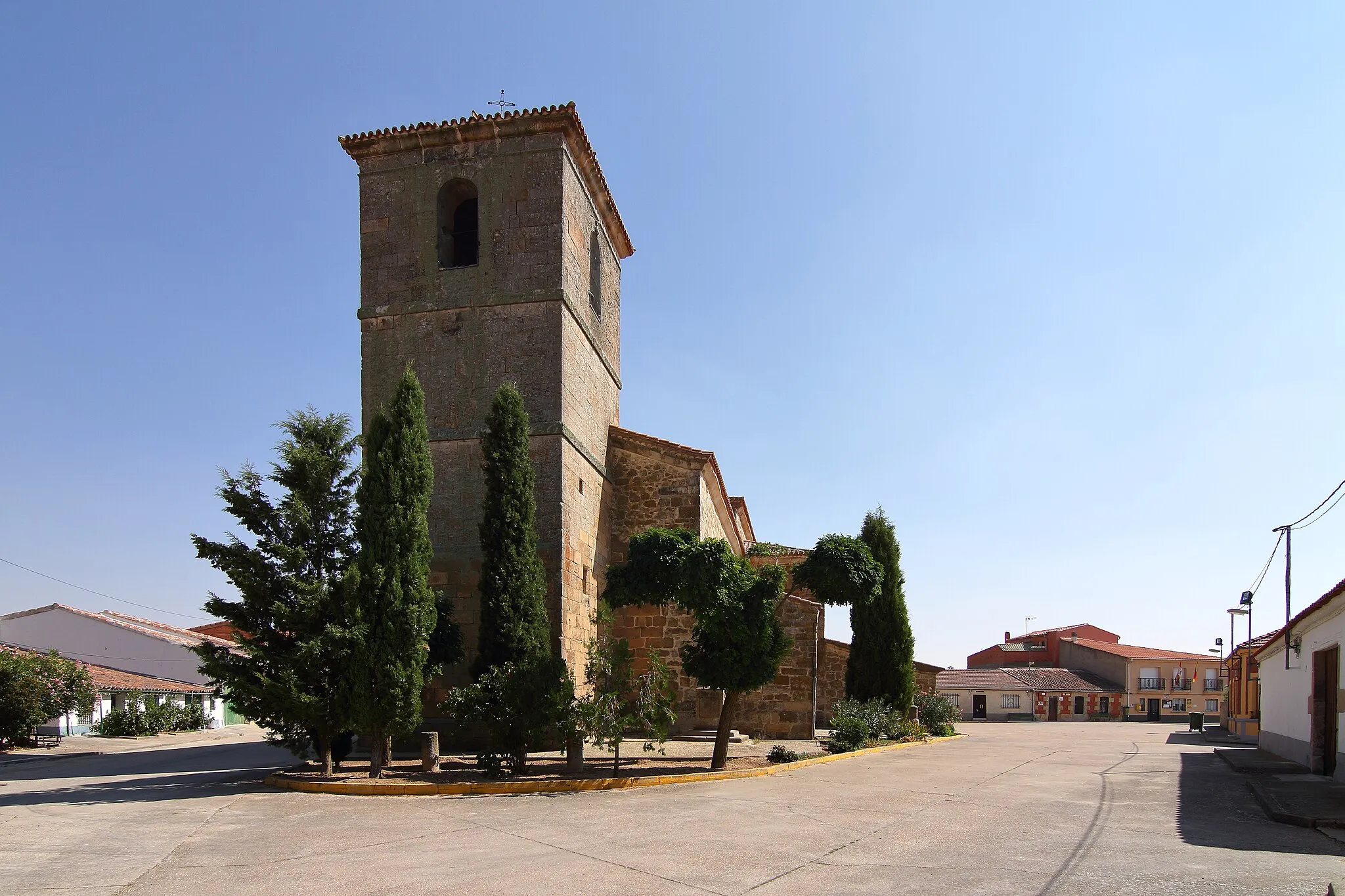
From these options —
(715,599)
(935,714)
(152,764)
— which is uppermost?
(715,599)

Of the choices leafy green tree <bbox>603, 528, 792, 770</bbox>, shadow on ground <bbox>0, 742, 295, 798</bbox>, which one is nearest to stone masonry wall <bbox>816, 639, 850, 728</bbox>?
leafy green tree <bbox>603, 528, 792, 770</bbox>

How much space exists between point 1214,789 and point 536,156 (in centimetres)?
1423

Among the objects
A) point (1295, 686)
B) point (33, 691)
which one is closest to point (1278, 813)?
point (1295, 686)

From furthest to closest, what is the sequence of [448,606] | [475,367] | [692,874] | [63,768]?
[63,768]
[475,367]
[448,606]
[692,874]

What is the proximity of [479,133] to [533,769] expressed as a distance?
10.8 meters

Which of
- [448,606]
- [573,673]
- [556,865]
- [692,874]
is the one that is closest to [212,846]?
[556,865]

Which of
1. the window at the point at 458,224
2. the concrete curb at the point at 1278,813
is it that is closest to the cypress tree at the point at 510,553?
the window at the point at 458,224

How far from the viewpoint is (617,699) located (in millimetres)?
12500

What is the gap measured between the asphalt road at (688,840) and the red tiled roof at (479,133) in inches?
429

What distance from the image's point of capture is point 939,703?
25.4 m

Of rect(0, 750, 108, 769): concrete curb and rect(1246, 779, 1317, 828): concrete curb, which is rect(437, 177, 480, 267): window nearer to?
rect(0, 750, 108, 769): concrete curb

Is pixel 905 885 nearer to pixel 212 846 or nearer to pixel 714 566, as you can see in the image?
pixel 212 846

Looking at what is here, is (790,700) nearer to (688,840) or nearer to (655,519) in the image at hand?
(655,519)

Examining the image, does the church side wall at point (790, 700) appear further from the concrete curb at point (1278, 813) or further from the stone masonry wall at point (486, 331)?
the concrete curb at point (1278, 813)
